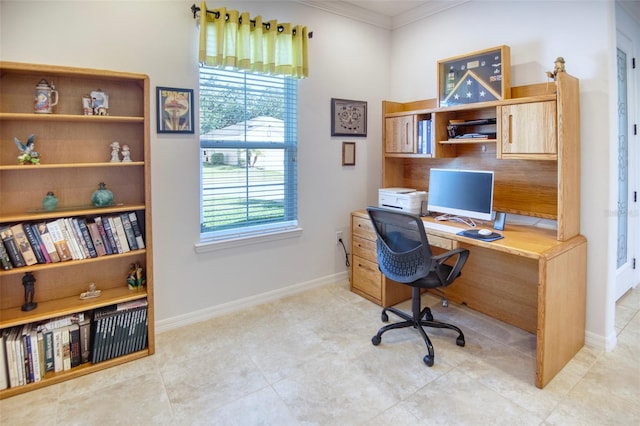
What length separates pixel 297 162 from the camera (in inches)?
128

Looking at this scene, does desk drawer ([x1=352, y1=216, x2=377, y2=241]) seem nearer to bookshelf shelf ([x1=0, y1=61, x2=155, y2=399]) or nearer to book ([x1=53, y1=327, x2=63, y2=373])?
bookshelf shelf ([x1=0, y1=61, x2=155, y2=399])

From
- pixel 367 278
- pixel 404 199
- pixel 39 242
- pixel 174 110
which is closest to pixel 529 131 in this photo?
pixel 404 199

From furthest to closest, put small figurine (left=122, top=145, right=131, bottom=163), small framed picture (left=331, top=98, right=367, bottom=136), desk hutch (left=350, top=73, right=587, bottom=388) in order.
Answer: small framed picture (left=331, top=98, right=367, bottom=136)
small figurine (left=122, top=145, right=131, bottom=163)
desk hutch (left=350, top=73, right=587, bottom=388)

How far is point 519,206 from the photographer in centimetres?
274

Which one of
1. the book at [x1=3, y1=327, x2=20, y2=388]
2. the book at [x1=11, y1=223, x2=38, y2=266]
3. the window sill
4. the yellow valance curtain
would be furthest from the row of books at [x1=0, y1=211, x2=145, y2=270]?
the yellow valance curtain

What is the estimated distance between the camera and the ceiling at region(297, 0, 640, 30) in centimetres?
323

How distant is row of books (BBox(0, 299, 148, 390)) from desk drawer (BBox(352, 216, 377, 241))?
1846mm

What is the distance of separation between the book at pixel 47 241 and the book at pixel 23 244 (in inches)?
2.7

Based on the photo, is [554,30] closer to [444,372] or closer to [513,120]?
[513,120]

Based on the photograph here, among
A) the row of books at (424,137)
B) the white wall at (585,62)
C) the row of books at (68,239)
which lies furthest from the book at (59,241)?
the white wall at (585,62)

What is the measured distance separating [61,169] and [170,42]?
1.13 m

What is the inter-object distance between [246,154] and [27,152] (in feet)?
4.66

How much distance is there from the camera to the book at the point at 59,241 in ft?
6.91

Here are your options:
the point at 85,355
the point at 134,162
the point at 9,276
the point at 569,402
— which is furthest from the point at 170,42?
the point at 569,402
